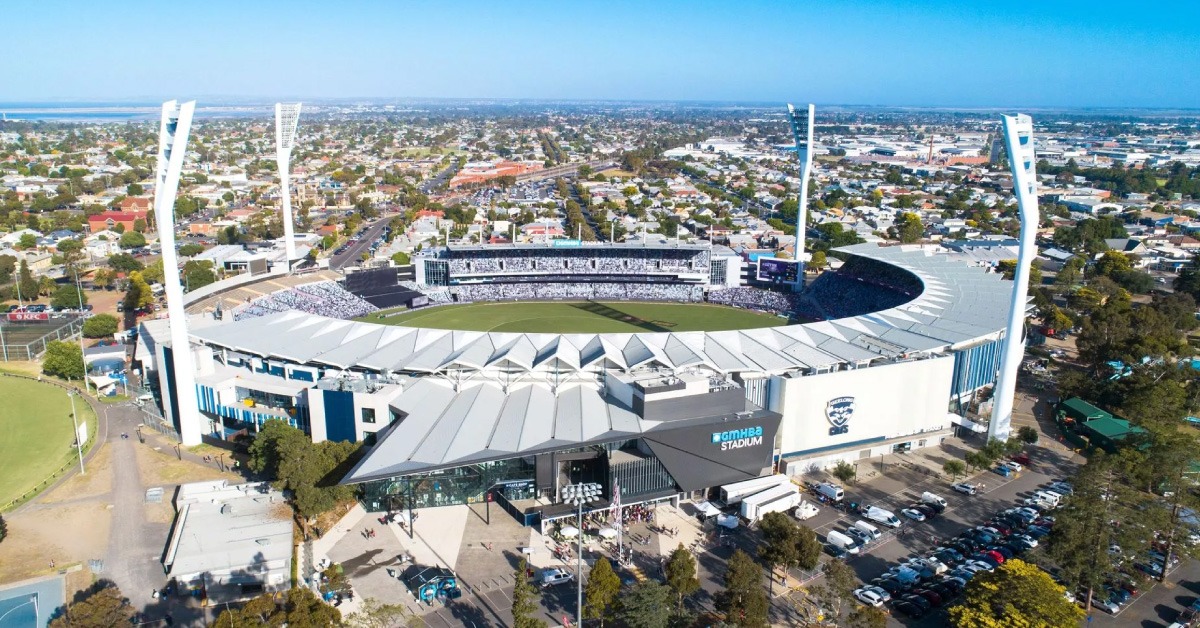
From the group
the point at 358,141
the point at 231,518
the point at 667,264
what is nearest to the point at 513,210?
the point at 667,264

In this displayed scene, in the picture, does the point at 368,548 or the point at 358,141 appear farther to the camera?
the point at 358,141

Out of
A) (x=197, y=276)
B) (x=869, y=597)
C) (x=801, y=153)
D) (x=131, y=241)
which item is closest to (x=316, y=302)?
(x=197, y=276)

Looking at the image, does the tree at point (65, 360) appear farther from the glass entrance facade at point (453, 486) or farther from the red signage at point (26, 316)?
the glass entrance facade at point (453, 486)

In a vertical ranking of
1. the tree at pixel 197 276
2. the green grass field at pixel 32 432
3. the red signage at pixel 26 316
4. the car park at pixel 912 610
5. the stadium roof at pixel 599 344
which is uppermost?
the stadium roof at pixel 599 344

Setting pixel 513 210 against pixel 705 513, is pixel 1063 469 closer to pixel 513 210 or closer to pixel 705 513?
pixel 705 513

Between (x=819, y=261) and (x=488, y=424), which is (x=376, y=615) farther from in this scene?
(x=819, y=261)

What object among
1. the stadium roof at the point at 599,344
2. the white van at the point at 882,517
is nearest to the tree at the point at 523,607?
the stadium roof at the point at 599,344
